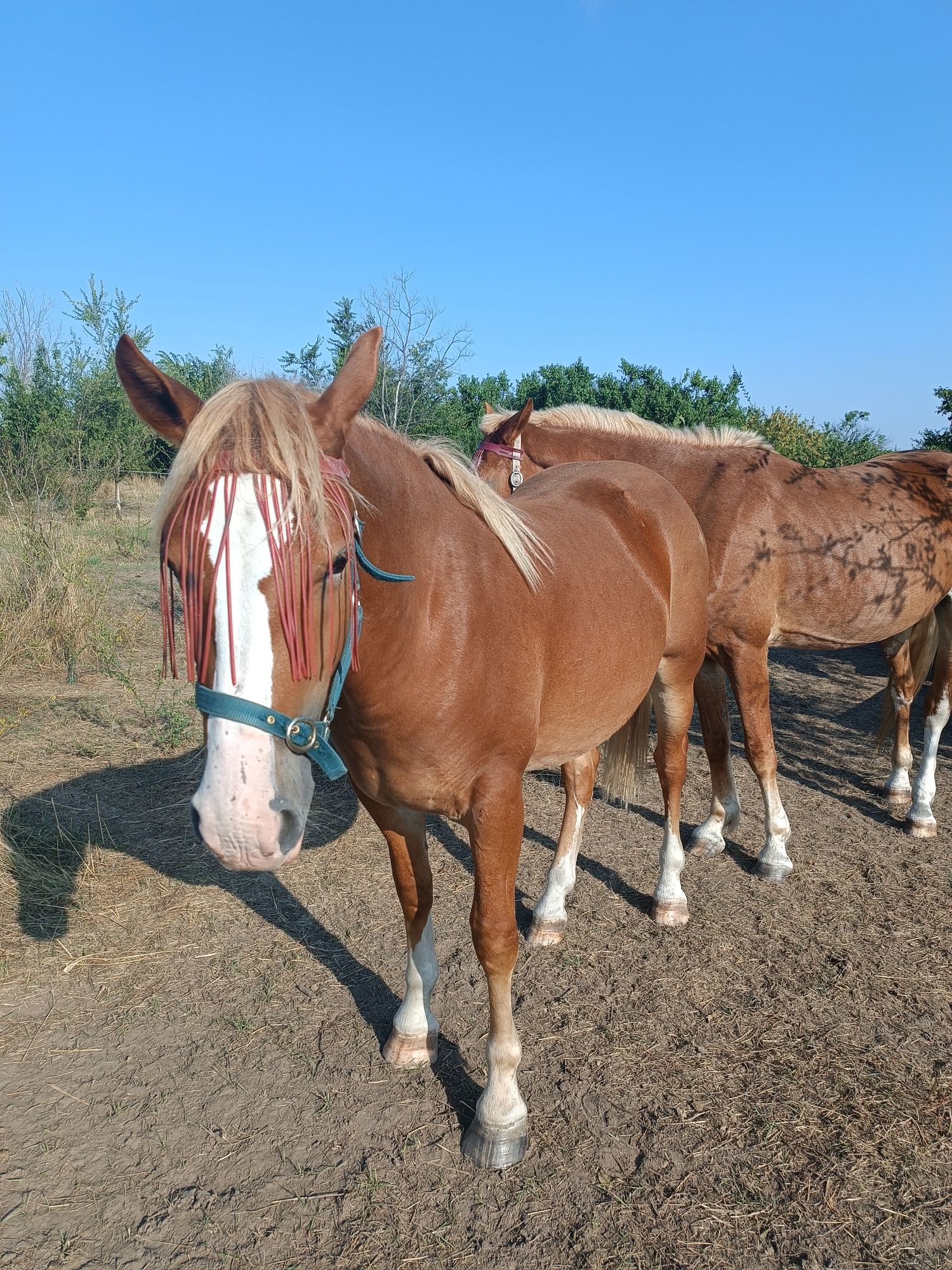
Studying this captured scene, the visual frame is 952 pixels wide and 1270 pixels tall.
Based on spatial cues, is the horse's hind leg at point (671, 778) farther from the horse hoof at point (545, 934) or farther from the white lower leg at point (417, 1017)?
the white lower leg at point (417, 1017)

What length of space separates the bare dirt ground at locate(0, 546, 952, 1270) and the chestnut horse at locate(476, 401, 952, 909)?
26.1 inches

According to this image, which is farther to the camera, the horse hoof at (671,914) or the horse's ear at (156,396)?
the horse hoof at (671,914)

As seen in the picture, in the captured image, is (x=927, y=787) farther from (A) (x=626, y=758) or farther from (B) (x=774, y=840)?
(A) (x=626, y=758)

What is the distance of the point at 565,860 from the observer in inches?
138

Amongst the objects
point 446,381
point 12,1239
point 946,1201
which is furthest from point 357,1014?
point 446,381

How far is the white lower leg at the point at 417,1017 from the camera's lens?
2621 mm

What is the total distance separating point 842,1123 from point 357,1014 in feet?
5.57

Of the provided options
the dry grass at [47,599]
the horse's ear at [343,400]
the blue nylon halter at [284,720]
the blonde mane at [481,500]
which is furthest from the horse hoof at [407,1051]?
the dry grass at [47,599]

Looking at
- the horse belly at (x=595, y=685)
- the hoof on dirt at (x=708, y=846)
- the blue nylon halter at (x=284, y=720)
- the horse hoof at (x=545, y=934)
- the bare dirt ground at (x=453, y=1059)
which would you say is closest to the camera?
the blue nylon halter at (x=284, y=720)

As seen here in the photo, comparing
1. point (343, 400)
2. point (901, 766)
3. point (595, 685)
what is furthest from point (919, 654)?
point (343, 400)

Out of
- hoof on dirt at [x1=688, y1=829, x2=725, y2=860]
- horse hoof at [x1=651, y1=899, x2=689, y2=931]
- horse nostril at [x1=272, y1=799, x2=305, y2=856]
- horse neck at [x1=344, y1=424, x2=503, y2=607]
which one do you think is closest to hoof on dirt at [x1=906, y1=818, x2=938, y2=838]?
hoof on dirt at [x1=688, y1=829, x2=725, y2=860]

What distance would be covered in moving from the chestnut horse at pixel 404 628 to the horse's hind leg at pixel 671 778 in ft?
0.09

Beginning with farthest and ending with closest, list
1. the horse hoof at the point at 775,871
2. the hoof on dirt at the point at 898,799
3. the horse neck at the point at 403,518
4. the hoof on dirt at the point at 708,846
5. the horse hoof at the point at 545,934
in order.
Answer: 1. the hoof on dirt at the point at 898,799
2. the hoof on dirt at the point at 708,846
3. the horse hoof at the point at 775,871
4. the horse hoof at the point at 545,934
5. the horse neck at the point at 403,518

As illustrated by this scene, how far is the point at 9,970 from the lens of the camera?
10.0 feet
